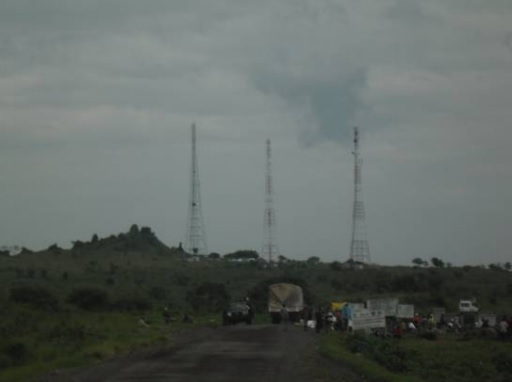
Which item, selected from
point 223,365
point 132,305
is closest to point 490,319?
point 132,305

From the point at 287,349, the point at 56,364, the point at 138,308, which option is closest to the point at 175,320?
the point at 138,308

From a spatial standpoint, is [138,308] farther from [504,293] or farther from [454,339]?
[504,293]

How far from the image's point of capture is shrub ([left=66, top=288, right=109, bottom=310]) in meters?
81.2

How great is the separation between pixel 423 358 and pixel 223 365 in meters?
15.8

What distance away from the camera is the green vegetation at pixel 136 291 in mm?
40403

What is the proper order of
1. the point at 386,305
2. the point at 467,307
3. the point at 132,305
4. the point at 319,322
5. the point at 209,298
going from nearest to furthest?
1. the point at 319,322
2. the point at 386,305
3. the point at 132,305
4. the point at 467,307
5. the point at 209,298

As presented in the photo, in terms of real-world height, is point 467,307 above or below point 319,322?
above

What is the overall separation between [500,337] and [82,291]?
1432 inches

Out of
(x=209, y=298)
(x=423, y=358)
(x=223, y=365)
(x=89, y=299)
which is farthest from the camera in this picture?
(x=209, y=298)

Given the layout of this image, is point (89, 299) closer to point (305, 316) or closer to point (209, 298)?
point (209, 298)

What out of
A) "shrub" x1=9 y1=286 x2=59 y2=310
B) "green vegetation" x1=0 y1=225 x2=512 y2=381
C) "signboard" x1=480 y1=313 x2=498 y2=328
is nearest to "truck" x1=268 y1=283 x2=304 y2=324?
"green vegetation" x1=0 y1=225 x2=512 y2=381

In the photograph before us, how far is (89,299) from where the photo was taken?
82.4 m

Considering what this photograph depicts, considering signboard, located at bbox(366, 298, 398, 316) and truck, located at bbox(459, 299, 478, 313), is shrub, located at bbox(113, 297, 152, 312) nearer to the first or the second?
signboard, located at bbox(366, 298, 398, 316)

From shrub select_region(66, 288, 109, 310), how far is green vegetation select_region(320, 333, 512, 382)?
31423mm
